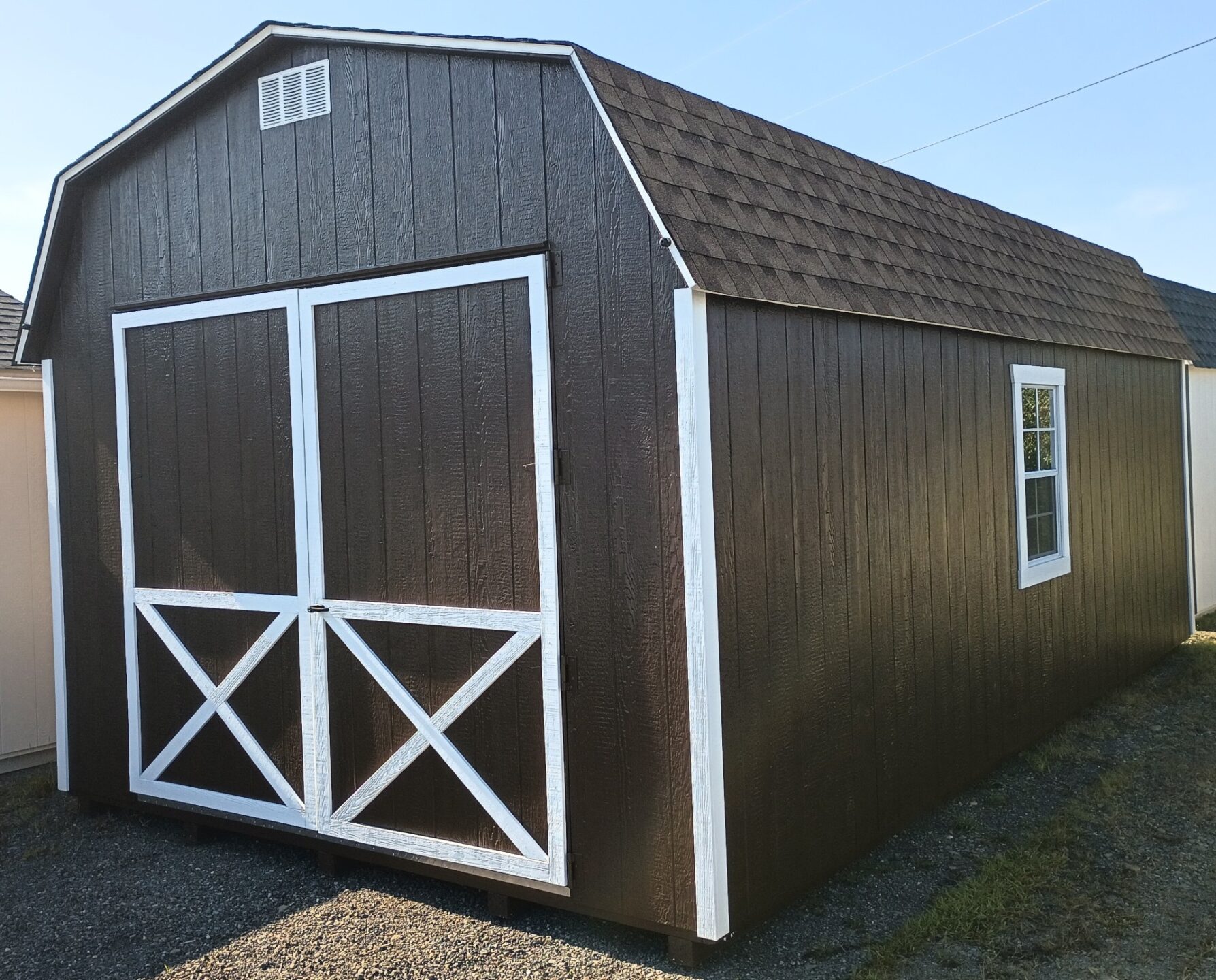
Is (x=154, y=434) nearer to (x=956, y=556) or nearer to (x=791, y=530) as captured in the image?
(x=791, y=530)

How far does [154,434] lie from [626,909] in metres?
3.03

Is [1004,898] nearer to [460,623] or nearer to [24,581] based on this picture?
[460,623]

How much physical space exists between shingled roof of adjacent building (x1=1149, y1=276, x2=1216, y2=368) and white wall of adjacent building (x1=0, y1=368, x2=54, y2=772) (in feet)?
28.6

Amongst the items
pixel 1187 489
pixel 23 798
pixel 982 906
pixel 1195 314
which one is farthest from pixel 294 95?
pixel 1195 314

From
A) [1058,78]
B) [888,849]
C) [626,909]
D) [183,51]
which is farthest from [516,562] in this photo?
[1058,78]

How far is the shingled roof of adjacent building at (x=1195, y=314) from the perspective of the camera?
9.52 meters

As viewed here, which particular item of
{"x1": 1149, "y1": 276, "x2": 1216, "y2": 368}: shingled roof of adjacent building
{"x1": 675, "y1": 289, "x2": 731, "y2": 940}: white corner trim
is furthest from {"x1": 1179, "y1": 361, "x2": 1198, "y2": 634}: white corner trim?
{"x1": 675, "y1": 289, "x2": 731, "y2": 940}: white corner trim

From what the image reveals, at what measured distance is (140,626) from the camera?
4.99 meters

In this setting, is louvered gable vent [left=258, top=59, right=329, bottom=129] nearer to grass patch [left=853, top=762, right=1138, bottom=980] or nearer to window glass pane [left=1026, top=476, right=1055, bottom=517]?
grass patch [left=853, top=762, right=1138, bottom=980]

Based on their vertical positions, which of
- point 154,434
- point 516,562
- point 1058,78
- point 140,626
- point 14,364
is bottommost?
point 140,626

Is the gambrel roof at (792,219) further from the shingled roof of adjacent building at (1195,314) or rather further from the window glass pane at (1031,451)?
the shingled roof of adjacent building at (1195,314)

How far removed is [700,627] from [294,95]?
111 inches

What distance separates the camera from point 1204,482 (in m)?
9.71

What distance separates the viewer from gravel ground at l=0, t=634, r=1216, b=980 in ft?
11.6
